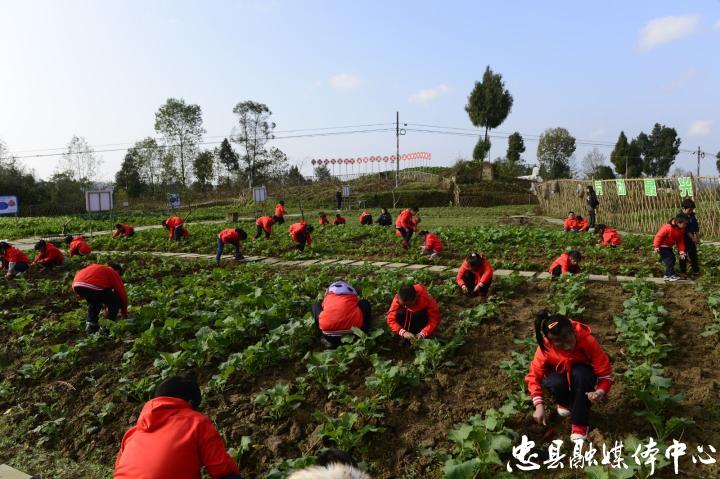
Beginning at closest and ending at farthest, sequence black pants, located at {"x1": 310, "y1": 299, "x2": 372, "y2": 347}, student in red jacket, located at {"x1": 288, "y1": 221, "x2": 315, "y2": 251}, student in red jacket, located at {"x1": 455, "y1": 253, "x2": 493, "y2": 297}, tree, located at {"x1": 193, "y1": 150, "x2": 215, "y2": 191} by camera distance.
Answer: black pants, located at {"x1": 310, "y1": 299, "x2": 372, "y2": 347} < student in red jacket, located at {"x1": 455, "y1": 253, "x2": 493, "y2": 297} < student in red jacket, located at {"x1": 288, "y1": 221, "x2": 315, "y2": 251} < tree, located at {"x1": 193, "y1": 150, "x2": 215, "y2": 191}

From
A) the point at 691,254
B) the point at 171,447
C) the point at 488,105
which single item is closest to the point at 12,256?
the point at 171,447

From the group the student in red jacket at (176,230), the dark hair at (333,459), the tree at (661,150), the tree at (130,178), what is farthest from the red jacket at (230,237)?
the tree at (661,150)

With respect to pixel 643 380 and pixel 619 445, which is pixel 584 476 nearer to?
pixel 619 445

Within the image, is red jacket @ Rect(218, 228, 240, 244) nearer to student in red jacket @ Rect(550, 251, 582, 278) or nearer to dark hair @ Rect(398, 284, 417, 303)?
student in red jacket @ Rect(550, 251, 582, 278)

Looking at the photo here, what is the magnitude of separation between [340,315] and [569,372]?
2427 mm

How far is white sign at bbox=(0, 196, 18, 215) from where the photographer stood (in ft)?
122

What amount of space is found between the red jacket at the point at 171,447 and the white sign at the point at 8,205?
137ft

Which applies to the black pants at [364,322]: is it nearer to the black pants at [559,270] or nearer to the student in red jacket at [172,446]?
the student in red jacket at [172,446]

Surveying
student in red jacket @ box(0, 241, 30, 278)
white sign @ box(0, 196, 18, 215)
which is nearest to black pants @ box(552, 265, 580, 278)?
student in red jacket @ box(0, 241, 30, 278)

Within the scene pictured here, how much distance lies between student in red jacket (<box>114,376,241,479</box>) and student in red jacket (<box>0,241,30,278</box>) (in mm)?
10529

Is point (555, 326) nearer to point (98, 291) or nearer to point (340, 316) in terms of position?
point (340, 316)

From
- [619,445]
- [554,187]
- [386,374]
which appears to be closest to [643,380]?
[619,445]

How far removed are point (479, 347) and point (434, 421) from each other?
1.46 m

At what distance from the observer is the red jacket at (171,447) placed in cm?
275
